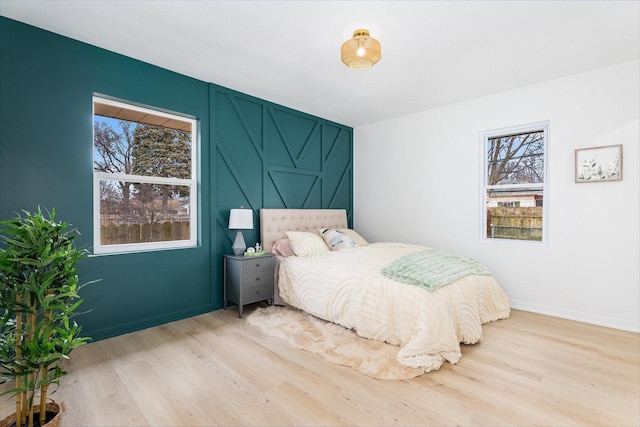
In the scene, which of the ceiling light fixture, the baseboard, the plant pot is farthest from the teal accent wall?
the baseboard

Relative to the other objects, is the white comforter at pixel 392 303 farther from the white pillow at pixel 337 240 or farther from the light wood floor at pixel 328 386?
the white pillow at pixel 337 240

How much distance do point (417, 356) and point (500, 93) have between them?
10.7ft

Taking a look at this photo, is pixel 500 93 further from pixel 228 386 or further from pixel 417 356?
pixel 228 386

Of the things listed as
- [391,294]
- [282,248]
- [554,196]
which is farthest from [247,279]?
[554,196]

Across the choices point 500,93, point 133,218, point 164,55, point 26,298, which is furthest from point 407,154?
point 26,298

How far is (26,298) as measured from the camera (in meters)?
1.33

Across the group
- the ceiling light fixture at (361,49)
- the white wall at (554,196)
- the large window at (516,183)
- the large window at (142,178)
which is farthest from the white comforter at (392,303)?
the ceiling light fixture at (361,49)

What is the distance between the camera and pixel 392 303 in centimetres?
261

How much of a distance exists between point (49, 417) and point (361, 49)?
2.81 meters

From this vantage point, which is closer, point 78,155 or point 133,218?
point 78,155

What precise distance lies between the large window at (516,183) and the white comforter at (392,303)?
94cm

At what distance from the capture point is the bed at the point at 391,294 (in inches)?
93.4

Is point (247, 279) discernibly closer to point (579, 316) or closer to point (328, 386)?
point (328, 386)

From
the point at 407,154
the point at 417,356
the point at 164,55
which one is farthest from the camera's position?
the point at 407,154
